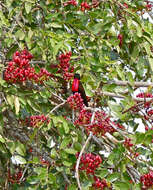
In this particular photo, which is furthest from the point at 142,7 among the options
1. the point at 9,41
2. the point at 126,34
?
the point at 9,41

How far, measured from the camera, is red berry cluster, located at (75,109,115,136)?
2373 mm

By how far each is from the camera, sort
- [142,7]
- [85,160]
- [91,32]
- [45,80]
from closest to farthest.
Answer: [85,160]
[45,80]
[91,32]
[142,7]

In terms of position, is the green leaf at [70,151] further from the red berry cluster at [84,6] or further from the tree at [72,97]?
the red berry cluster at [84,6]

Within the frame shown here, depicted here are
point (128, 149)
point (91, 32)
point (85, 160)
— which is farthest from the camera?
point (91, 32)

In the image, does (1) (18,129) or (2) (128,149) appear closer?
(2) (128,149)

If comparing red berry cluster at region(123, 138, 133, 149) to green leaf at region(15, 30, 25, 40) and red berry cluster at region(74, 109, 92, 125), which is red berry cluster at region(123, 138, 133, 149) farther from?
green leaf at region(15, 30, 25, 40)

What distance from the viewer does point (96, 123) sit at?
238cm

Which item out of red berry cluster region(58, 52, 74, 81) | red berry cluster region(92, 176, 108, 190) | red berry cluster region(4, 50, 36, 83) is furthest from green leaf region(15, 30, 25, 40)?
red berry cluster region(92, 176, 108, 190)

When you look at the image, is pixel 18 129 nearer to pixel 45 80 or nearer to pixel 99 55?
pixel 45 80

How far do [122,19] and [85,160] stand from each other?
1280 mm

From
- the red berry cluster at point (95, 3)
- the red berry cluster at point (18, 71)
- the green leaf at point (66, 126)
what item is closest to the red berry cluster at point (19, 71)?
the red berry cluster at point (18, 71)

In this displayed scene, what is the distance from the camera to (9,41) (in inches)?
113

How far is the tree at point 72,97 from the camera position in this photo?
2.44m

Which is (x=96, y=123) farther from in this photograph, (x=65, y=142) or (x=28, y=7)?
(x=28, y=7)
